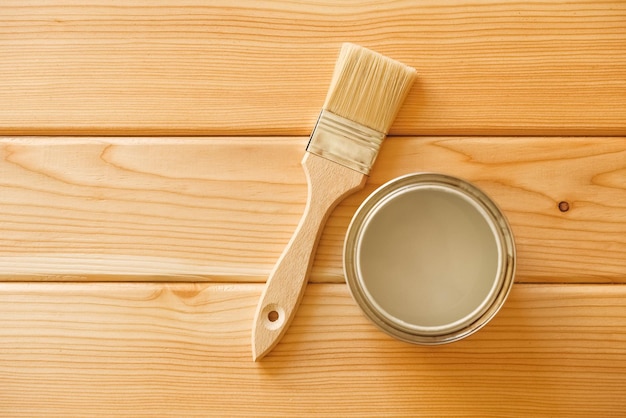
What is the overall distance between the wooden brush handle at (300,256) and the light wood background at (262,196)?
0.02 m

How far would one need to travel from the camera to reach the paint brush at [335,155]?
543 mm

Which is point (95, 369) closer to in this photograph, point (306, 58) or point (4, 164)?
point (4, 164)

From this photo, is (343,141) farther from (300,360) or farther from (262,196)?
(300,360)

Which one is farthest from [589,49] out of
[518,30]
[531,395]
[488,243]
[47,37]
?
[47,37]

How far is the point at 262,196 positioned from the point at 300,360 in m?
0.15

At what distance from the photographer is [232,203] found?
564 millimetres

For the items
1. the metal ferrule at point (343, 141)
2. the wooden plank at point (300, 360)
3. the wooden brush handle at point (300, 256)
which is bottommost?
the wooden plank at point (300, 360)

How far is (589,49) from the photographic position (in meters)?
0.57

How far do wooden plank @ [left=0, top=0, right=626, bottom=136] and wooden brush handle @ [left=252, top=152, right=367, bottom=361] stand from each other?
0.17ft

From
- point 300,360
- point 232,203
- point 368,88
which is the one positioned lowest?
point 300,360

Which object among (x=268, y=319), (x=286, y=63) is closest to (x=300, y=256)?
(x=268, y=319)

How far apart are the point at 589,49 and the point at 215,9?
0.34 metres

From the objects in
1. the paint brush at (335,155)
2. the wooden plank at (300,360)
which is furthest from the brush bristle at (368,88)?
the wooden plank at (300,360)

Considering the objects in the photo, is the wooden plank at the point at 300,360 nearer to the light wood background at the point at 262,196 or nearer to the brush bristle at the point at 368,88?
the light wood background at the point at 262,196
